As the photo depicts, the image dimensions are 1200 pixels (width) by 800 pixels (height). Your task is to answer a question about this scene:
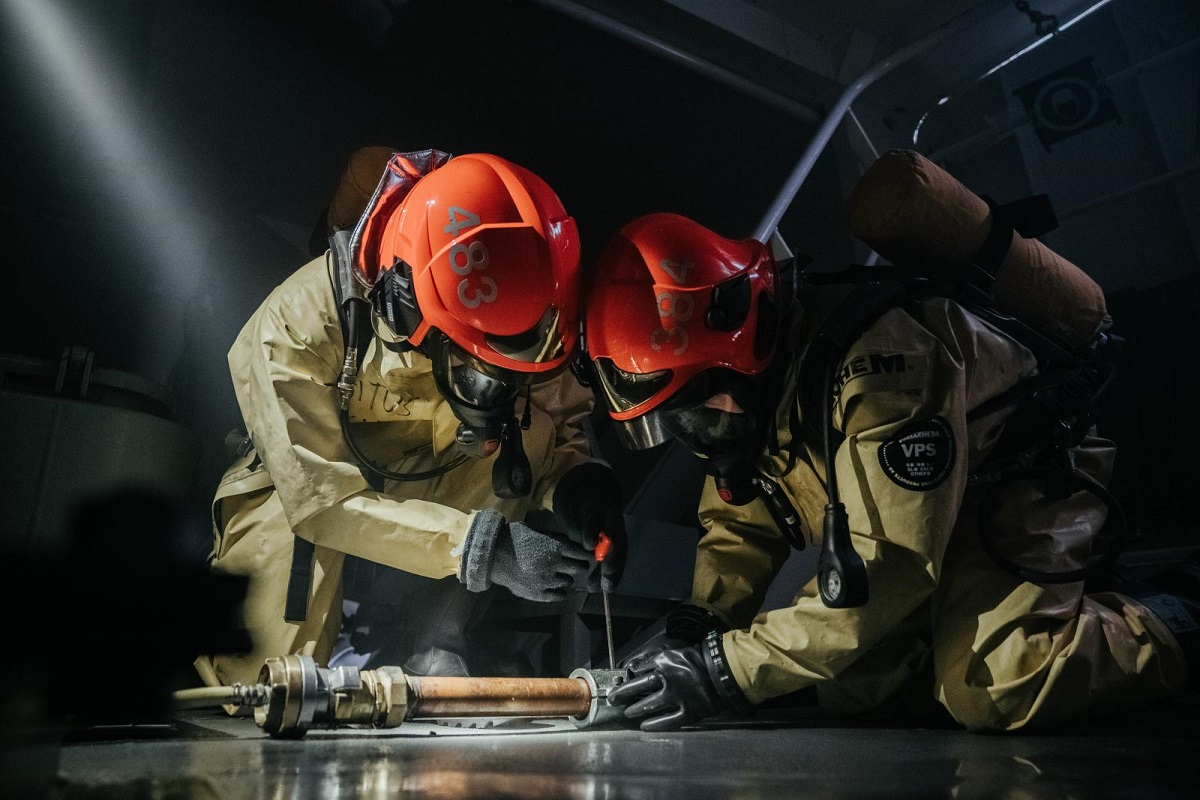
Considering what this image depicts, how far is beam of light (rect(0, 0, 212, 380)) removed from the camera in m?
2.65

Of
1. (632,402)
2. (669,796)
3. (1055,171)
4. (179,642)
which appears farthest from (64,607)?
(1055,171)

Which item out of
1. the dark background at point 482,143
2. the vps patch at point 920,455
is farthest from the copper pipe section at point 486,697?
the dark background at point 482,143

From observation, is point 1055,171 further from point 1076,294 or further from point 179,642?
point 179,642

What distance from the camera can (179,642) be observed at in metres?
1.55

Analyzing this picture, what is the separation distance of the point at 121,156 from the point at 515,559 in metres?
2.05

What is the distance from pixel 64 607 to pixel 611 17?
216 cm

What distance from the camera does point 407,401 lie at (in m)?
2.32

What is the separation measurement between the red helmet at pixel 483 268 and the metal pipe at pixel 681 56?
0.76m

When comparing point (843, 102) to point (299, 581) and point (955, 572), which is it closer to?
point (955, 572)

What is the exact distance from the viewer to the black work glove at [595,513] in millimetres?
2178

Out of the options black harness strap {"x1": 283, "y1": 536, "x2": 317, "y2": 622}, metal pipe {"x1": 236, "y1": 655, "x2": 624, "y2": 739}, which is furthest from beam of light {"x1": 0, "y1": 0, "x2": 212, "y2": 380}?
metal pipe {"x1": 236, "y1": 655, "x2": 624, "y2": 739}

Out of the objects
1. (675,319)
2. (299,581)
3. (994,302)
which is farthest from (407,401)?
(994,302)

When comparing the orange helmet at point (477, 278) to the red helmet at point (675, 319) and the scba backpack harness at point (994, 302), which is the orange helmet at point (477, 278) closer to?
the red helmet at point (675, 319)

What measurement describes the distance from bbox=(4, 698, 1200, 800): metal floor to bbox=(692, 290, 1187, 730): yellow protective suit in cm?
10
